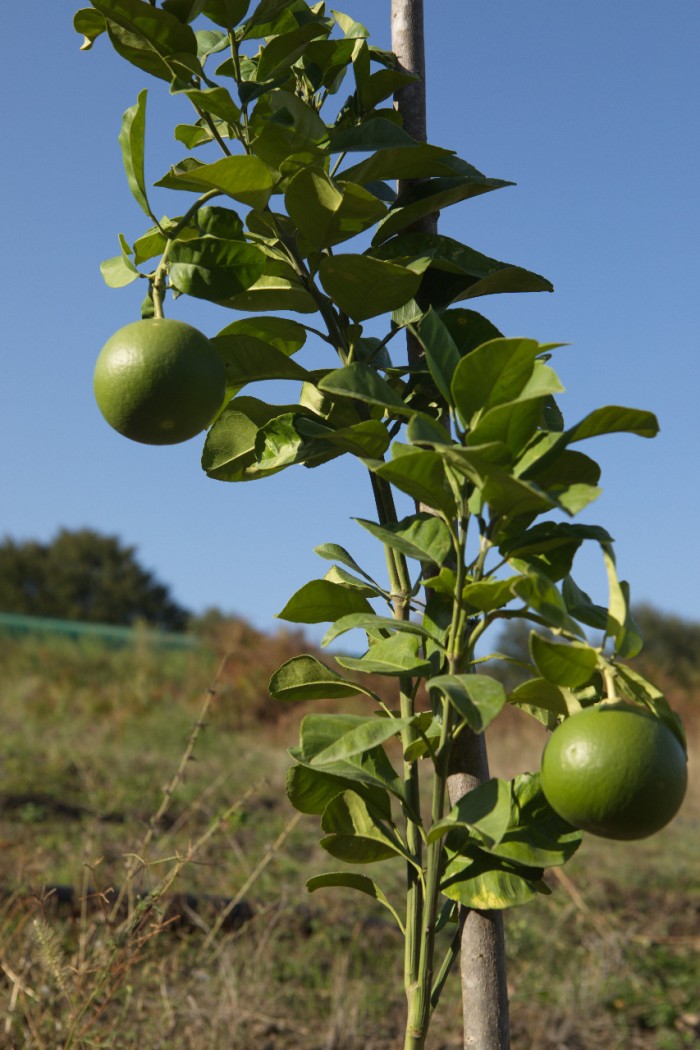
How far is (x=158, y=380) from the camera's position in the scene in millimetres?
709

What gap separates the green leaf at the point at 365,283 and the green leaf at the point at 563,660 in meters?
0.35

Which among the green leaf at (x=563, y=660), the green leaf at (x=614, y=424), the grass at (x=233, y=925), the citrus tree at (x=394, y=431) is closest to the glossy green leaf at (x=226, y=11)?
the citrus tree at (x=394, y=431)

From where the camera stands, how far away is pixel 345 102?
3.46 ft

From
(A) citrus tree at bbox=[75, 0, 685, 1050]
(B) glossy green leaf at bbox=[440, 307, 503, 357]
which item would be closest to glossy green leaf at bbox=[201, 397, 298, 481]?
→ (A) citrus tree at bbox=[75, 0, 685, 1050]

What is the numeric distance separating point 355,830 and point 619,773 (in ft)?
1.10

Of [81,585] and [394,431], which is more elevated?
[81,585]

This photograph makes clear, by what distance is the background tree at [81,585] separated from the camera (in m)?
20.2

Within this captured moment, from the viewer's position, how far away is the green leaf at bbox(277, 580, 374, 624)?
2.83ft

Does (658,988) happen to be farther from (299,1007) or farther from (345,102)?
(345,102)

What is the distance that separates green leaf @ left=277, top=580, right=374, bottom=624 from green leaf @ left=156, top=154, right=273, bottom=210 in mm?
349

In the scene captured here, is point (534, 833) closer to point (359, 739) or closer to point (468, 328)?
point (359, 739)

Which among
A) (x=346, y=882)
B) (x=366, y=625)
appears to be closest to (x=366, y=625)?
(x=366, y=625)

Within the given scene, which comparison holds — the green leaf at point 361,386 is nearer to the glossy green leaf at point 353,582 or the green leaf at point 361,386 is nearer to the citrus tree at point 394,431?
the citrus tree at point 394,431

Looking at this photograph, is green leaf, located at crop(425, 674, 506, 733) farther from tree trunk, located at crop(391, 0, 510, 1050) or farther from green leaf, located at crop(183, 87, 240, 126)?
green leaf, located at crop(183, 87, 240, 126)
